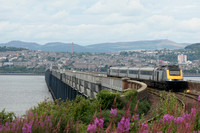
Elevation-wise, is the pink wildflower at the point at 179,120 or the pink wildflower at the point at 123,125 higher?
the pink wildflower at the point at 123,125

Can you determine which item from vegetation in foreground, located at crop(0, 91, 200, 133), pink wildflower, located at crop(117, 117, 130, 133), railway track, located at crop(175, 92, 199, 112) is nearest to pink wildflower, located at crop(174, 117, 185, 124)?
vegetation in foreground, located at crop(0, 91, 200, 133)

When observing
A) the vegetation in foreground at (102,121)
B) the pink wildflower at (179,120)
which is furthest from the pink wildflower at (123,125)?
the pink wildflower at (179,120)

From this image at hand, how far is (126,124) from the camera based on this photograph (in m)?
7.09

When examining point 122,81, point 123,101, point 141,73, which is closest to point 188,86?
point 141,73

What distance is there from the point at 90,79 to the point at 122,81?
12581 mm

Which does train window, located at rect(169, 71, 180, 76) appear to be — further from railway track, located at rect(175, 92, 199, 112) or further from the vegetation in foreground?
the vegetation in foreground

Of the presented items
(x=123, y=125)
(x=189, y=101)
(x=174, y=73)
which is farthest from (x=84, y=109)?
(x=174, y=73)

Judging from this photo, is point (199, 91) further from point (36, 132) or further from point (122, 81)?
point (36, 132)

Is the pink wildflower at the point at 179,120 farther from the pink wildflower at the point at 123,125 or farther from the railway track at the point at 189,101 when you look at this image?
the railway track at the point at 189,101

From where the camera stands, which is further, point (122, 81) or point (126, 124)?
point (122, 81)

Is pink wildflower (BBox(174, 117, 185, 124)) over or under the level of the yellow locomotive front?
over

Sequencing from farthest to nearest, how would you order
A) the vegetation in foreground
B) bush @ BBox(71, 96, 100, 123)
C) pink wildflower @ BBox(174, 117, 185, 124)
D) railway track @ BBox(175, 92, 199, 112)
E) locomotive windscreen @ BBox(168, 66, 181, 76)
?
locomotive windscreen @ BBox(168, 66, 181, 76), railway track @ BBox(175, 92, 199, 112), bush @ BBox(71, 96, 100, 123), pink wildflower @ BBox(174, 117, 185, 124), the vegetation in foreground

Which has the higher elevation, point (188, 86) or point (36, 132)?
point (36, 132)

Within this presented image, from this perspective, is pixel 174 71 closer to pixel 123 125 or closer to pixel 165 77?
pixel 165 77
